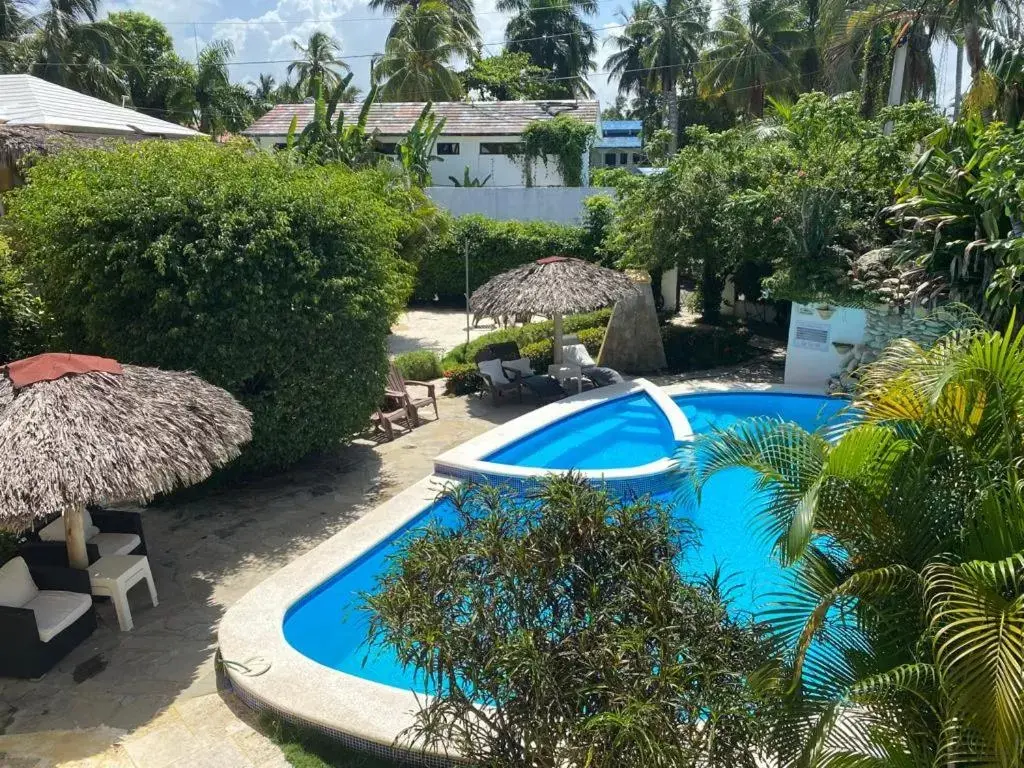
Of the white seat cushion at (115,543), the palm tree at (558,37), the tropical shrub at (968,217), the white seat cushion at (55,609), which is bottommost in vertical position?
the white seat cushion at (55,609)

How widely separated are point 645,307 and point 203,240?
10.6 meters

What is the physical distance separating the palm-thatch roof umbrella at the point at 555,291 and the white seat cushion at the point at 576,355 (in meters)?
0.41

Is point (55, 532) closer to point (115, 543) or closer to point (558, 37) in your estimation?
point (115, 543)

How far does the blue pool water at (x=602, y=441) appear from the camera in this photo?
13.1 m

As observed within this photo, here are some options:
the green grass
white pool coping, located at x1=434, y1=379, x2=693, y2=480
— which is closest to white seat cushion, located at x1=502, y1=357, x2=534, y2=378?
white pool coping, located at x1=434, y1=379, x2=693, y2=480

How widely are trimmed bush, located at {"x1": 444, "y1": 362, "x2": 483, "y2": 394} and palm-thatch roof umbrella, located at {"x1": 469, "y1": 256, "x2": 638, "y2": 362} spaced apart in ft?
4.68

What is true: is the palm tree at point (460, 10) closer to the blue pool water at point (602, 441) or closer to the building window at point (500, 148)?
the building window at point (500, 148)

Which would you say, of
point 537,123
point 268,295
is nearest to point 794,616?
point 268,295

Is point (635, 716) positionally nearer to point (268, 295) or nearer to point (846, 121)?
point (268, 295)

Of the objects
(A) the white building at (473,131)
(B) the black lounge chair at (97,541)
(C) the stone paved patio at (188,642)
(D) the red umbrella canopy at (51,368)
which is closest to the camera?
(C) the stone paved patio at (188,642)

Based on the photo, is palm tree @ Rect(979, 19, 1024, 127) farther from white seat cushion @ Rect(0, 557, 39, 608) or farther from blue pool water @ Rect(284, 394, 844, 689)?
white seat cushion @ Rect(0, 557, 39, 608)

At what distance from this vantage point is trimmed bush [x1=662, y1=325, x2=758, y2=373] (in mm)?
18672

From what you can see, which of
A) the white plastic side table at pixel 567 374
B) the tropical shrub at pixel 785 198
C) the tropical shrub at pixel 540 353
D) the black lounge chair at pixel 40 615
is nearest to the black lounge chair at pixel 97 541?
the black lounge chair at pixel 40 615

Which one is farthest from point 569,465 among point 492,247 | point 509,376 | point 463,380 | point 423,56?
point 423,56
